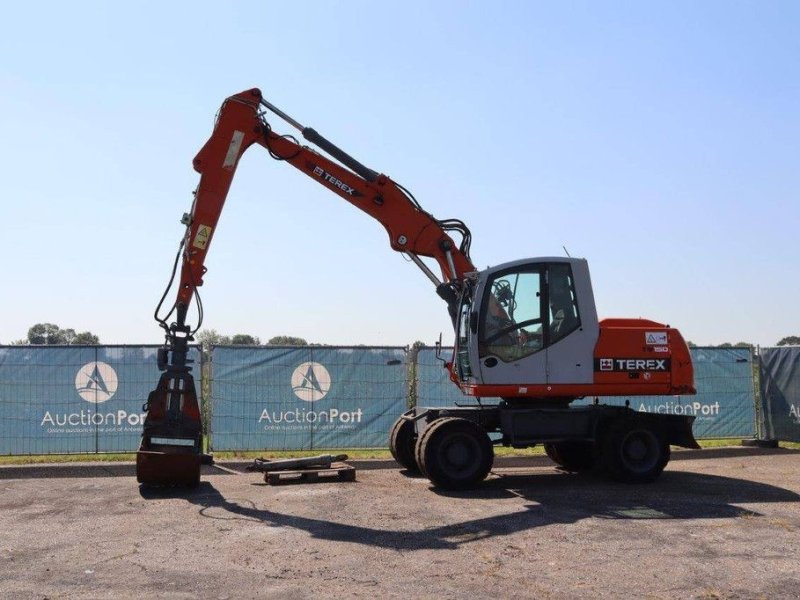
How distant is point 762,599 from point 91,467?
37.6 ft

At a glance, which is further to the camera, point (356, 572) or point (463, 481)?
point (463, 481)

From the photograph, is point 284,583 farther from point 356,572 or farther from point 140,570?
point 140,570

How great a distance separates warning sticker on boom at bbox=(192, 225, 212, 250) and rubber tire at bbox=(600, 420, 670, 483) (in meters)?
6.64

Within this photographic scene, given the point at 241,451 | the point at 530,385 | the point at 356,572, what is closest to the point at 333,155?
the point at 530,385

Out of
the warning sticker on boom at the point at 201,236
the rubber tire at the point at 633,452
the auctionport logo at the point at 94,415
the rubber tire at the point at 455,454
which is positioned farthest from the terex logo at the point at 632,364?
the auctionport logo at the point at 94,415

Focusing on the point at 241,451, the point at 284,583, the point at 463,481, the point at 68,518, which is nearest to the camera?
the point at 284,583

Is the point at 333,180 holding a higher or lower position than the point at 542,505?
higher

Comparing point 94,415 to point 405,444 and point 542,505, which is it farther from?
point 542,505

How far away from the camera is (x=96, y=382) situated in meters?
16.1

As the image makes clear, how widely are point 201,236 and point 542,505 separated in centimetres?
606

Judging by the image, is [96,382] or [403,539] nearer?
[403,539]

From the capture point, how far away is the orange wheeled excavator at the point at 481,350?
12359 millimetres

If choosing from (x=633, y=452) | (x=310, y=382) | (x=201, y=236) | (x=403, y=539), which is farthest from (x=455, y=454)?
(x=310, y=382)

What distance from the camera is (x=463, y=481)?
12.4m
